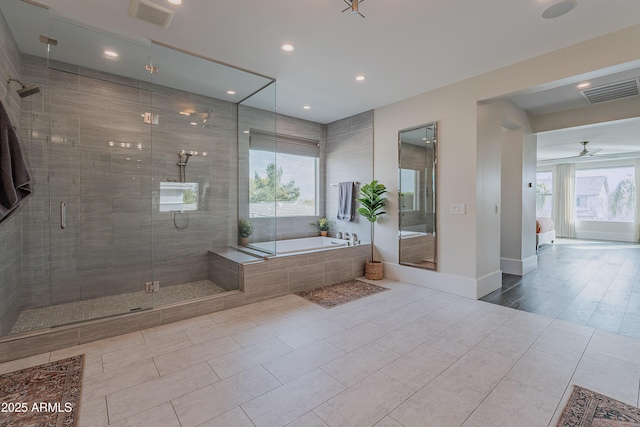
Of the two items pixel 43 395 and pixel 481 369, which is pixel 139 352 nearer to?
pixel 43 395

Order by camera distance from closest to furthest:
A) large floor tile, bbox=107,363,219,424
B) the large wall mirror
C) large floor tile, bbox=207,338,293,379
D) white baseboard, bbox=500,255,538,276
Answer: large floor tile, bbox=107,363,219,424
large floor tile, bbox=207,338,293,379
the large wall mirror
white baseboard, bbox=500,255,538,276

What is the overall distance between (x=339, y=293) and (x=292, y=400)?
6.97 ft

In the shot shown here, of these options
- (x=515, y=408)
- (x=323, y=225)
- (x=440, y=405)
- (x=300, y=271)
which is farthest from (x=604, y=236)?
(x=440, y=405)

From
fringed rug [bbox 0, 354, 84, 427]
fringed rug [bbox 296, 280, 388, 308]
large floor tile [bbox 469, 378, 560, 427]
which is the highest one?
fringed rug [bbox 296, 280, 388, 308]

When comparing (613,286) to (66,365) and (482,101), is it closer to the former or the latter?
(482,101)

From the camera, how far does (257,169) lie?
436 centimetres

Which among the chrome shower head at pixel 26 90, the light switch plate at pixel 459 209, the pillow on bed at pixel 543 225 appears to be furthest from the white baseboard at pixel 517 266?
the chrome shower head at pixel 26 90

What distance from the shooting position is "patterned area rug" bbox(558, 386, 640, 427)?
154cm

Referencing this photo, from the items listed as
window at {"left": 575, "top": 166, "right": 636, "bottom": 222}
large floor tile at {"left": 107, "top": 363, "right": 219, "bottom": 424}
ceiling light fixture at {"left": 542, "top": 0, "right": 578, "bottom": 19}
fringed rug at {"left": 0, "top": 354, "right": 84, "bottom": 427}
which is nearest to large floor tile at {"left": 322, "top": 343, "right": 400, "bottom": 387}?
large floor tile at {"left": 107, "top": 363, "right": 219, "bottom": 424}

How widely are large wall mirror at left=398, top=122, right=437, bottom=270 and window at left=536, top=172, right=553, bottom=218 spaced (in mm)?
8633

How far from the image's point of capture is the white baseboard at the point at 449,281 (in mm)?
3646

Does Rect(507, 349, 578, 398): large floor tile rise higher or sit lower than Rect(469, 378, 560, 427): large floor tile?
higher

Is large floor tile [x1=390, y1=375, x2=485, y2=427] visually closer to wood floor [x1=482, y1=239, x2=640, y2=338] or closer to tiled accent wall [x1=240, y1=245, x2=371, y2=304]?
wood floor [x1=482, y1=239, x2=640, y2=338]

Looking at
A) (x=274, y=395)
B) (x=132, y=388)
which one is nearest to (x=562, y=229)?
(x=274, y=395)
